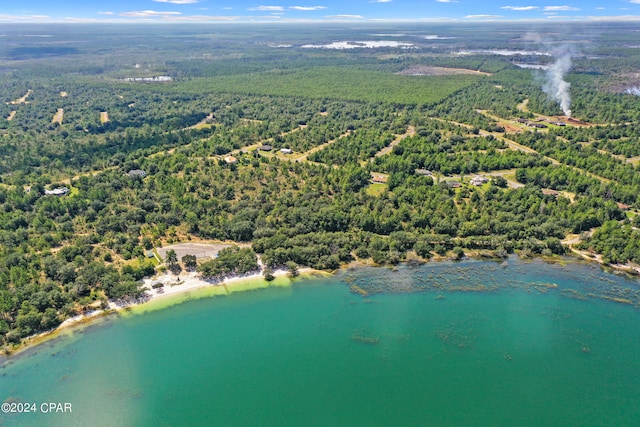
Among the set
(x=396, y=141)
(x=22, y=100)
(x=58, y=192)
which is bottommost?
(x=58, y=192)

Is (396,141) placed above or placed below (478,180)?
above

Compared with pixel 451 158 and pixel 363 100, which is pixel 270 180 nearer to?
pixel 451 158

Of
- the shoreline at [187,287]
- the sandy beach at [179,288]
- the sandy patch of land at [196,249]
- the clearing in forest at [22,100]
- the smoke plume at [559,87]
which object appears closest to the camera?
the shoreline at [187,287]

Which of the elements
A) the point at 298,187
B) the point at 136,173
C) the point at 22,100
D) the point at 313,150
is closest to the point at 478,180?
the point at 298,187

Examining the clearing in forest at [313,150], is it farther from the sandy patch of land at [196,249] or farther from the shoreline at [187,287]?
the shoreline at [187,287]

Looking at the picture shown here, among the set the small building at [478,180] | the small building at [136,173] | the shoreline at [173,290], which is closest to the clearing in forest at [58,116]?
the small building at [136,173]

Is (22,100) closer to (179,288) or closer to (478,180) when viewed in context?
(179,288)
